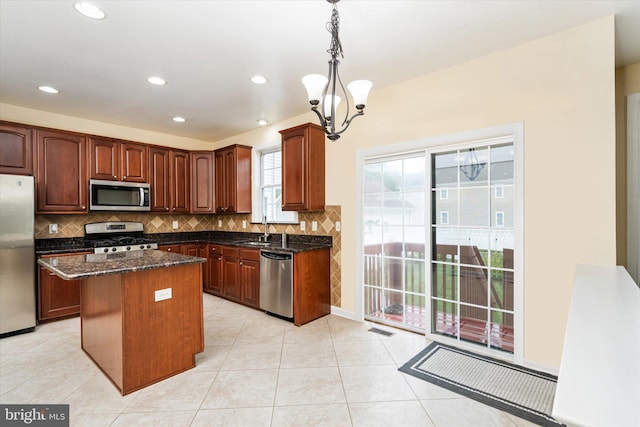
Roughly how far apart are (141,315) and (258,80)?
2459mm

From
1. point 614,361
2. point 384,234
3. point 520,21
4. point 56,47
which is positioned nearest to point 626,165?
point 520,21

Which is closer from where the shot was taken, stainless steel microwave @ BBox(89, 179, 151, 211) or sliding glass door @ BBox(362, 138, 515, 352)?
sliding glass door @ BBox(362, 138, 515, 352)

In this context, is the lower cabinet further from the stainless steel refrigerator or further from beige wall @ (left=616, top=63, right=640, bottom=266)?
beige wall @ (left=616, top=63, right=640, bottom=266)

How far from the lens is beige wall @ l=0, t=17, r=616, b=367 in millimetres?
2184

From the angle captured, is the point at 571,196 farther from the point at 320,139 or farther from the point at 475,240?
the point at 320,139

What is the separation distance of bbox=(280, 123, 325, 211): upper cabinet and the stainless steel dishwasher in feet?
2.29

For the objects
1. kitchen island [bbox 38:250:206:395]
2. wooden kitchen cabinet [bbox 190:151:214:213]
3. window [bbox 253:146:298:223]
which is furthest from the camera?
wooden kitchen cabinet [bbox 190:151:214:213]

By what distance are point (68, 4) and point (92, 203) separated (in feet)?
9.34

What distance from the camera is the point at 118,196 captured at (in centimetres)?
440

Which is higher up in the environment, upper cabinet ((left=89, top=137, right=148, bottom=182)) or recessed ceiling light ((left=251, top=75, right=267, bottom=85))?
recessed ceiling light ((left=251, top=75, right=267, bottom=85))

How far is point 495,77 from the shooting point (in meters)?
2.65

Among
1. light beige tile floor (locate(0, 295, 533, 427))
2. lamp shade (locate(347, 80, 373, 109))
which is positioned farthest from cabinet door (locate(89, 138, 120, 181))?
lamp shade (locate(347, 80, 373, 109))

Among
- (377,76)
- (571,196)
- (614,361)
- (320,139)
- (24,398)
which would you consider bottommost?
(24,398)

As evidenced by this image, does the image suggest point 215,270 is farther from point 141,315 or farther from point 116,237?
point 141,315
